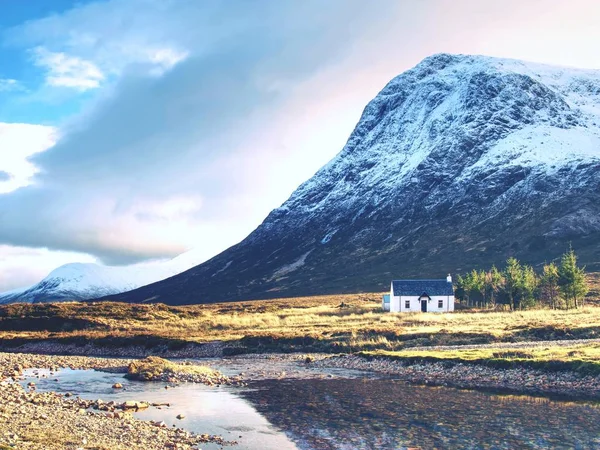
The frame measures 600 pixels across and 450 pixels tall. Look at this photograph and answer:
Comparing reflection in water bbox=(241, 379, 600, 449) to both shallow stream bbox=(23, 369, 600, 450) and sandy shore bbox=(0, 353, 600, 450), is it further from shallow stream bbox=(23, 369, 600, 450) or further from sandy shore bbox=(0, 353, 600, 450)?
sandy shore bbox=(0, 353, 600, 450)

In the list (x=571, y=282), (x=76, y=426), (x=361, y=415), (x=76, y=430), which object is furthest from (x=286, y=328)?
(x=76, y=430)

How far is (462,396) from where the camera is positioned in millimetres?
35469

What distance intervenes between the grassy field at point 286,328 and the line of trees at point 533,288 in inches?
428

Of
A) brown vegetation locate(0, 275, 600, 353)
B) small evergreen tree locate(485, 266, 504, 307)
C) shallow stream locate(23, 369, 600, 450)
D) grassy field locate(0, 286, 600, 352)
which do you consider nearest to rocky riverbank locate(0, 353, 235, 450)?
shallow stream locate(23, 369, 600, 450)

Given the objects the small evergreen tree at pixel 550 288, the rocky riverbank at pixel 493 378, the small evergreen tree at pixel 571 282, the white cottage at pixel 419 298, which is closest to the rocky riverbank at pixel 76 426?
the rocky riverbank at pixel 493 378

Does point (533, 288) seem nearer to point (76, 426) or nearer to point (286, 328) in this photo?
point (286, 328)

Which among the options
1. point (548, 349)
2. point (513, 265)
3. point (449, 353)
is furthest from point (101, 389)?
point (513, 265)

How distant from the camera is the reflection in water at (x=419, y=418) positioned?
82.1 ft

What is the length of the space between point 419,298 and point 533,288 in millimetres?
21641

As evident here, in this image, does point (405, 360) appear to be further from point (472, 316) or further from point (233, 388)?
point (472, 316)

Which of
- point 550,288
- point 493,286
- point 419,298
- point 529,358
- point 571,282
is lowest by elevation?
point 529,358

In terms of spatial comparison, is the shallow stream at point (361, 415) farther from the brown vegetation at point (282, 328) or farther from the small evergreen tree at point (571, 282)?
the small evergreen tree at point (571, 282)

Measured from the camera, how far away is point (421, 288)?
115 m

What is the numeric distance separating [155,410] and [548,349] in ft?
112
